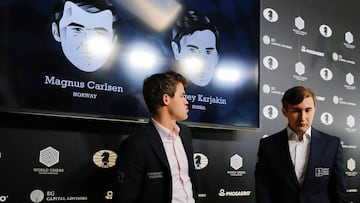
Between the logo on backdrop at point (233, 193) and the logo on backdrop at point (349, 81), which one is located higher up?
the logo on backdrop at point (349, 81)

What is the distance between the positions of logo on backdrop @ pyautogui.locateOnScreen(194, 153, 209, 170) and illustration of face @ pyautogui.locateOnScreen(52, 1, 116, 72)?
34.2 inches

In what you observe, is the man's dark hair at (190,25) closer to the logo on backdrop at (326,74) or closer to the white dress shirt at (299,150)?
the white dress shirt at (299,150)

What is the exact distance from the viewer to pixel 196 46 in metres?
2.59

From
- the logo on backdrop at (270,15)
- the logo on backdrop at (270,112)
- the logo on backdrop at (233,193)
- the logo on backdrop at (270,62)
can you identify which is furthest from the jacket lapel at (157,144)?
the logo on backdrop at (270,15)

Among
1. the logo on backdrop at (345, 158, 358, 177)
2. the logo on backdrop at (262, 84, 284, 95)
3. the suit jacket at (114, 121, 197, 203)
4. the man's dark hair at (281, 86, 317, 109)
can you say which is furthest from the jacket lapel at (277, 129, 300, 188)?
the logo on backdrop at (345, 158, 358, 177)

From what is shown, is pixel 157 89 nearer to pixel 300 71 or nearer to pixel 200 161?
pixel 200 161

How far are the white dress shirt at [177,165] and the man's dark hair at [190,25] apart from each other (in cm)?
65

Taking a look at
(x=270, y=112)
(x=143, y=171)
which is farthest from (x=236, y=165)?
(x=143, y=171)

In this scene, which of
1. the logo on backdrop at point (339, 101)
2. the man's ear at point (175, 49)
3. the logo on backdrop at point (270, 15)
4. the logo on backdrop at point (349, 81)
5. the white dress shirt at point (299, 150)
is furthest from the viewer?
the logo on backdrop at point (349, 81)

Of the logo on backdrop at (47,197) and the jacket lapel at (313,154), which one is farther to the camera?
the jacket lapel at (313,154)

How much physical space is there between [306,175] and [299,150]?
0.51 feet

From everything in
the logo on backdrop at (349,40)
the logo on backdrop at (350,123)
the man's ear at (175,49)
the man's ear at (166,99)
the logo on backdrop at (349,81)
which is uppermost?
the logo on backdrop at (349,40)

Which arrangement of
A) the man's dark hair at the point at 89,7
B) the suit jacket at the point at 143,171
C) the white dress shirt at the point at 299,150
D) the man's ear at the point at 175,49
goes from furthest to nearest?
the man's ear at the point at 175,49
the white dress shirt at the point at 299,150
the man's dark hair at the point at 89,7
the suit jacket at the point at 143,171

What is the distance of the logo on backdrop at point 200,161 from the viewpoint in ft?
8.66
